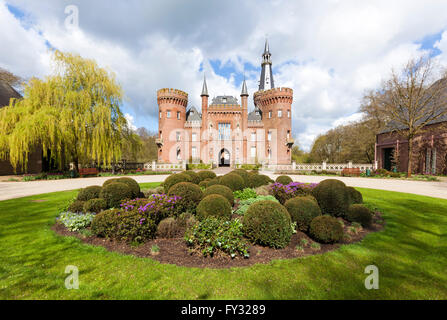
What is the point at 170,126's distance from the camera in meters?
35.1

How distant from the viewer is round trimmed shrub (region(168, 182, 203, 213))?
632cm

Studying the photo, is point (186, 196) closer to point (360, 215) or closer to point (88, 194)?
→ point (88, 194)

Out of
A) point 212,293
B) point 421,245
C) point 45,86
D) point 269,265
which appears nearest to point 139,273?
point 212,293

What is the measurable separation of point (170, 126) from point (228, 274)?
112 ft

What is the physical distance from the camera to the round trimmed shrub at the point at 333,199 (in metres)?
6.41

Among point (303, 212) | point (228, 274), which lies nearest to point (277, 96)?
point (303, 212)

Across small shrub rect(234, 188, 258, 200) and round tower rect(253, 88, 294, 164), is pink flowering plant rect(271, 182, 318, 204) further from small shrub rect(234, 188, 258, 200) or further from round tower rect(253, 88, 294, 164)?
round tower rect(253, 88, 294, 164)

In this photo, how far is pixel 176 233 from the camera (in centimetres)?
529

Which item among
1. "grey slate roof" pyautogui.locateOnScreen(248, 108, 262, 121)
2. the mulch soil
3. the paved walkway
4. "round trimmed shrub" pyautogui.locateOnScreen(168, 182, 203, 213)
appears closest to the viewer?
the mulch soil

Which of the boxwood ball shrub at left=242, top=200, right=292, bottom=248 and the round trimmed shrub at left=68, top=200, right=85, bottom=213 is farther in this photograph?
the round trimmed shrub at left=68, top=200, right=85, bottom=213

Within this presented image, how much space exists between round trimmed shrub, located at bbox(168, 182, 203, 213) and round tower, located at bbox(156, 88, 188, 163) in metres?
29.4

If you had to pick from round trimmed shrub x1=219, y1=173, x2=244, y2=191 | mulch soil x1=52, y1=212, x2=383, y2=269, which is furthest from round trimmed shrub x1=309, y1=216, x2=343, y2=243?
round trimmed shrub x1=219, y1=173, x2=244, y2=191

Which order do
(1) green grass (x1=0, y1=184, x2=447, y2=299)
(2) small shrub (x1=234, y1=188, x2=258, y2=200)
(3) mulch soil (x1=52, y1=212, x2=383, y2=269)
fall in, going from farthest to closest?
(2) small shrub (x1=234, y1=188, x2=258, y2=200), (3) mulch soil (x1=52, y1=212, x2=383, y2=269), (1) green grass (x1=0, y1=184, x2=447, y2=299)

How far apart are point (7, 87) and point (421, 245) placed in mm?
40821
